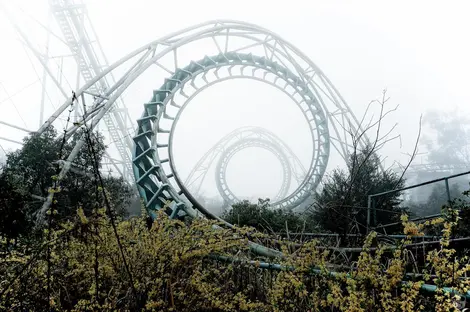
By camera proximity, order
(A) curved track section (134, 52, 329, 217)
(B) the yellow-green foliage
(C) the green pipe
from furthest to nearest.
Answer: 1. (A) curved track section (134, 52, 329, 217)
2. (B) the yellow-green foliage
3. (C) the green pipe

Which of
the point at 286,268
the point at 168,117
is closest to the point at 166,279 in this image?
the point at 286,268

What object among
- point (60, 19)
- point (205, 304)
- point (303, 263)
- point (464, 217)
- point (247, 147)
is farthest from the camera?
point (247, 147)

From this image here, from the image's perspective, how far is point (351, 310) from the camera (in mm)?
1826

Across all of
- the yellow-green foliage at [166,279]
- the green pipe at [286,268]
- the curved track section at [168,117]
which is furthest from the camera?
the curved track section at [168,117]

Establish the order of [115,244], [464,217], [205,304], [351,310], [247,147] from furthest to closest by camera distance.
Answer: [247,147]
[464,217]
[115,244]
[205,304]
[351,310]

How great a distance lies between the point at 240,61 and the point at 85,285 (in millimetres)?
11107

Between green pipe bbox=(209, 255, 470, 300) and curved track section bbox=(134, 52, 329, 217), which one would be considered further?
curved track section bbox=(134, 52, 329, 217)

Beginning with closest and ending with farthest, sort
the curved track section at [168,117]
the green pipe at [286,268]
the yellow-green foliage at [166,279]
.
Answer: the green pipe at [286,268], the yellow-green foliage at [166,279], the curved track section at [168,117]

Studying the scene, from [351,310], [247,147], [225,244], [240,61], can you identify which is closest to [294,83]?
[240,61]

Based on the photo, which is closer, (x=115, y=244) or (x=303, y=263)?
(x=303, y=263)

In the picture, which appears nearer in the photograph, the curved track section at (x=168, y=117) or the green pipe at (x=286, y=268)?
the green pipe at (x=286, y=268)

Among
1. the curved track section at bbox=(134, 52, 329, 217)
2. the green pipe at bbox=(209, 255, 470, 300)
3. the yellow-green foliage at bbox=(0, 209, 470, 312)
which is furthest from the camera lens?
the curved track section at bbox=(134, 52, 329, 217)

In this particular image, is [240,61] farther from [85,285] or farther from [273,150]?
[273,150]

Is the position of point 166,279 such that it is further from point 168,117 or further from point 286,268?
point 168,117
